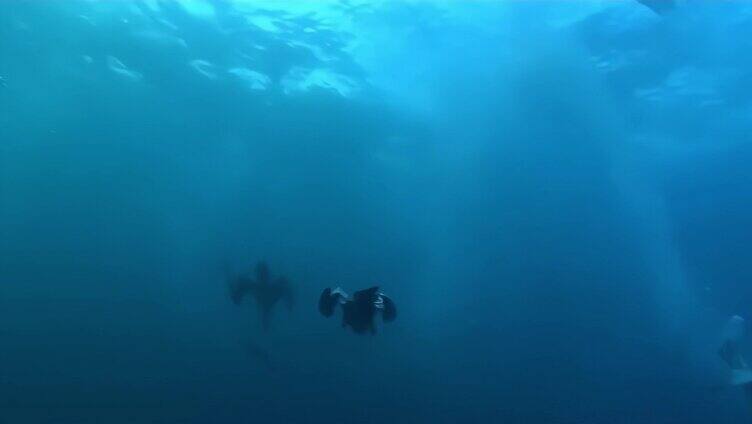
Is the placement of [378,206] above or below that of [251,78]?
above

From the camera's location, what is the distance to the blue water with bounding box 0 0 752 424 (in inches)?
700

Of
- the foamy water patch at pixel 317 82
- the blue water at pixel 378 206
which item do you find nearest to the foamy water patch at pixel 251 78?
the blue water at pixel 378 206

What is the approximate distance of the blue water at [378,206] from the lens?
1778 cm

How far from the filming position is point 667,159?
25.0 metres

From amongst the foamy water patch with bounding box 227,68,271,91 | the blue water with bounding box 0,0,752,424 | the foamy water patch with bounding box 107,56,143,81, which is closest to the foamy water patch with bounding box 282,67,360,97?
the blue water with bounding box 0,0,752,424

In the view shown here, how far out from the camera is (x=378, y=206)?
32.9 meters

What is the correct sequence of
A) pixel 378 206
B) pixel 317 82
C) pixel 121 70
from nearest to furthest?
pixel 121 70
pixel 317 82
pixel 378 206

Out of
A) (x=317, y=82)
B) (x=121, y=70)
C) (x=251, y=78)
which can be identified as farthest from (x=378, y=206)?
(x=121, y=70)

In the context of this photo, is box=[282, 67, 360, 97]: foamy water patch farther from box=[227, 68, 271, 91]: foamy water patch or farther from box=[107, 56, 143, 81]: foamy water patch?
box=[107, 56, 143, 81]: foamy water patch

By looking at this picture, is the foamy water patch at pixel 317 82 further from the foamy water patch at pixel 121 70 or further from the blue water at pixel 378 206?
the foamy water patch at pixel 121 70

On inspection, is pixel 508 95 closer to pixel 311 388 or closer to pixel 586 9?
pixel 586 9

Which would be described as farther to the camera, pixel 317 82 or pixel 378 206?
pixel 378 206

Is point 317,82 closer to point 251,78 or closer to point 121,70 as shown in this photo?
point 251,78

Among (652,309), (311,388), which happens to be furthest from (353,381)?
(652,309)
